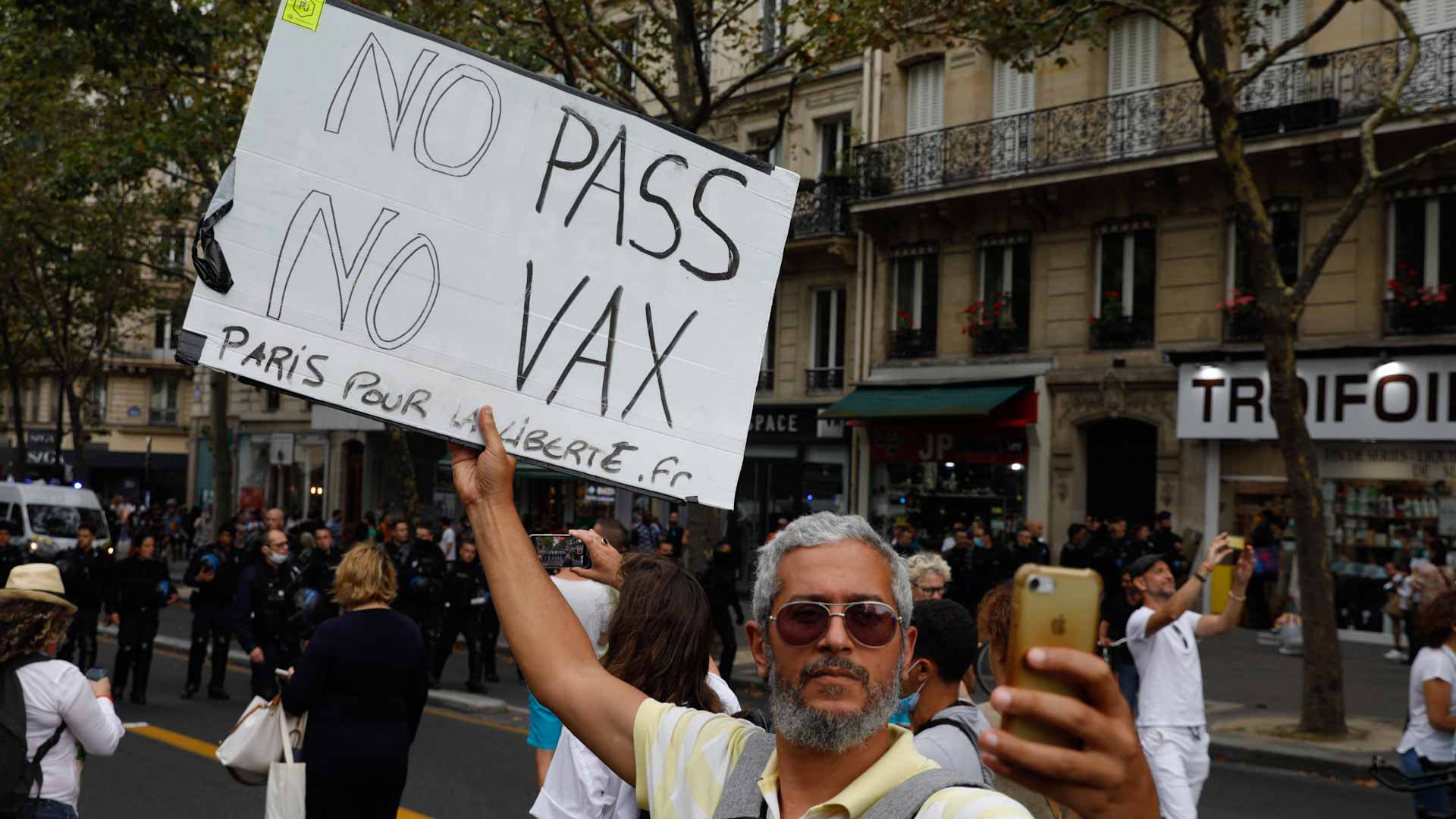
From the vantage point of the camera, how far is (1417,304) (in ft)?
61.6

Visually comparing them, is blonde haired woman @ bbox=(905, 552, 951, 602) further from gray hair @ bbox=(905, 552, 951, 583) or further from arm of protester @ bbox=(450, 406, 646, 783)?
arm of protester @ bbox=(450, 406, 646, 783)

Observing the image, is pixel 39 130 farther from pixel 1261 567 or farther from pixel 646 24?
pixel 1261 567

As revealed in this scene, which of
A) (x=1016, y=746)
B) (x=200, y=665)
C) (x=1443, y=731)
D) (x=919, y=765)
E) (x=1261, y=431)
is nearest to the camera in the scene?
(x=1016, y=746)

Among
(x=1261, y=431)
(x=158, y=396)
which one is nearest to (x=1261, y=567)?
(x=1261, y=431)

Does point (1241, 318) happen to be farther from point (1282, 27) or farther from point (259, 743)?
point (259, 743)

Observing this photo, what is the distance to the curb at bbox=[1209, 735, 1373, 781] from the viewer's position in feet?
35.4

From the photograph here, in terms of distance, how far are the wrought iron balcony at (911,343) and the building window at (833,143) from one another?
146 inches

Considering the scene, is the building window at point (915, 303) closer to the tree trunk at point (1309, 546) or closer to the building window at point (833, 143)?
the building window at point (833, 143)

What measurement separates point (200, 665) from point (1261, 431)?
1489 centimetres

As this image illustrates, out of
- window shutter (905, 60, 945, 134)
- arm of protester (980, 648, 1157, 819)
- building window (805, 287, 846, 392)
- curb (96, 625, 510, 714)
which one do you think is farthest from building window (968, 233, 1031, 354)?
arm of protester (980, 648, 1157, 819)

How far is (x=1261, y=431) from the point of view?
20188 mm

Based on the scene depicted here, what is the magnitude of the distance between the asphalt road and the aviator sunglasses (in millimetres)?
6889

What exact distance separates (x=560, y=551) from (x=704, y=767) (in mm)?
2630

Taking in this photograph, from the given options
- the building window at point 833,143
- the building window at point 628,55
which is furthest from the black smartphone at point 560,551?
the building window at point 833,143
